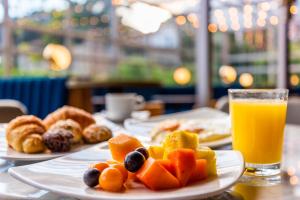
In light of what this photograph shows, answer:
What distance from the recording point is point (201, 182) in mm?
463

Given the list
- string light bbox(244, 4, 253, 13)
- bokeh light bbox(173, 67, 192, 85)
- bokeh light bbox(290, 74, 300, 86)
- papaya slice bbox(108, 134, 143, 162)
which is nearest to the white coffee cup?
papaya slice bbox(108, 134, 143, 162)

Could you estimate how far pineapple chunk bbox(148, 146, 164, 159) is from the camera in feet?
1.67

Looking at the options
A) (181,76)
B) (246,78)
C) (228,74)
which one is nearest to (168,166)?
(246,78)

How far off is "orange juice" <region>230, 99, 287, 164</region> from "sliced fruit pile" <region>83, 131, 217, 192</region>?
136 mm

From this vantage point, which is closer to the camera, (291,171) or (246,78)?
(291,171)

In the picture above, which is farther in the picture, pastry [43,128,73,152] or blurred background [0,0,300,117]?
blurred background [0,0,300,117]

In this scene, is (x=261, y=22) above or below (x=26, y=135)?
above

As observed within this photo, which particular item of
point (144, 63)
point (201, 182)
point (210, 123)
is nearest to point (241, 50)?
point (144, 63)

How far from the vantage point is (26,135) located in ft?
2.23

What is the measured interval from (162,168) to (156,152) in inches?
2.8

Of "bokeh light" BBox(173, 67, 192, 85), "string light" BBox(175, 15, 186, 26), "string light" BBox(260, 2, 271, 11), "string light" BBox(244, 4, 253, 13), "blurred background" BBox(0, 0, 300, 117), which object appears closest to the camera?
"blurred background" BBox(0, 0, 300, 117)

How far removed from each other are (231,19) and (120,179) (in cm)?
682

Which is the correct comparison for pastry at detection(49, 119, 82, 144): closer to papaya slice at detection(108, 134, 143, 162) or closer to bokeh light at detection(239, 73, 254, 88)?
papaya slice at detection(108, 134, 143, 162)

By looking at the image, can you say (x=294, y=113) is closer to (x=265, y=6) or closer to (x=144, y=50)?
(x=265, y=6)
